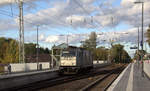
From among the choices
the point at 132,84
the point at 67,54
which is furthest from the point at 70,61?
the point at 132,84

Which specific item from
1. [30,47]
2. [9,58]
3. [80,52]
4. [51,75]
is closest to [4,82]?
[51,75]

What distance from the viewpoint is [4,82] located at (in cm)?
1598

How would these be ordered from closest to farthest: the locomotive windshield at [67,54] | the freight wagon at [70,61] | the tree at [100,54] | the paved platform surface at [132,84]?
the paved platform surface at [132,84]
the freight wagon at [70,61]
the locomotive windshield at [67,54]
the tree at [100,54]

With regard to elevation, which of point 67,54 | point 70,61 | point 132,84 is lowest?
point 132,84

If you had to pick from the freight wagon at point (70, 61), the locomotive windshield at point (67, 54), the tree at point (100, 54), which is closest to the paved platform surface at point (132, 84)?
the freight wagon at point (70, 61)

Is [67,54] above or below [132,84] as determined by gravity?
above

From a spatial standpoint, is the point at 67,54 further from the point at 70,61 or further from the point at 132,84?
the point at 132,84

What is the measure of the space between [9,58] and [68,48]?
3215 cm

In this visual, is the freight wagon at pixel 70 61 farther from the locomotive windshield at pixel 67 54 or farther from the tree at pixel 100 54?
the tree at pixel 100 54

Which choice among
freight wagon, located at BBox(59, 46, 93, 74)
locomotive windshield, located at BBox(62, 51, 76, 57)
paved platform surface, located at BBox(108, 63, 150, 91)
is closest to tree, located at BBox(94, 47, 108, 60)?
freight wagon, located at BBox(59, 46, 93, 74)

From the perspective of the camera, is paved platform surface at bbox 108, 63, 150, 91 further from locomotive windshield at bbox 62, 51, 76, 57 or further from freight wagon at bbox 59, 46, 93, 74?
locomotive windshield at bbox 62, 51, 76, 57

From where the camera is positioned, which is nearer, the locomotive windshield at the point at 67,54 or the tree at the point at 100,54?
the locomotive windshield at the point at 67,54

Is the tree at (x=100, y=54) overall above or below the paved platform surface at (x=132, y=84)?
above

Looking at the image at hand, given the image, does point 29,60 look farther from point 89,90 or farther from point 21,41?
point 89,90
